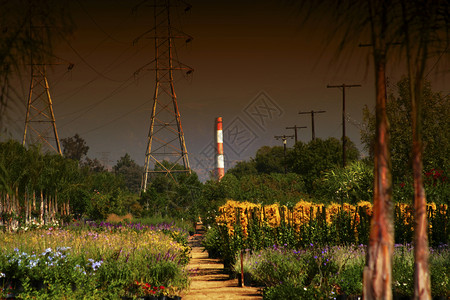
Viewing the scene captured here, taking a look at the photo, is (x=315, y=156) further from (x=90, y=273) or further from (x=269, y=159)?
(x=269, y=159)

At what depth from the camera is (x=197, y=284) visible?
1089cm

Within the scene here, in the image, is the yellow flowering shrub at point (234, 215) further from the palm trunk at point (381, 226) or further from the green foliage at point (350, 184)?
the palm trunk at point (381, 226)

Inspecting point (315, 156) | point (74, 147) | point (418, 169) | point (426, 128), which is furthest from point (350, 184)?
point (74, 147)

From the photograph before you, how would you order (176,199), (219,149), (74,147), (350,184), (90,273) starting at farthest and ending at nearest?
(74,147) → (219,149) → (176,199) → (350,184) → (90,273)

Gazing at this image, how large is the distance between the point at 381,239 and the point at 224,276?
1009 centimetres

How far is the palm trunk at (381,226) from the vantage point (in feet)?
7.51

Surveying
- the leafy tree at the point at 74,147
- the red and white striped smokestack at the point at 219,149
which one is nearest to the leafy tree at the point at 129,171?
the leafy tree at the point at 74,147

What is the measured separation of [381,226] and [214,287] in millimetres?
8678

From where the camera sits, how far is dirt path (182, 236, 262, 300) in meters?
9.34

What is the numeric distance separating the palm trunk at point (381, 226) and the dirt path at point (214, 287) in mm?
7116

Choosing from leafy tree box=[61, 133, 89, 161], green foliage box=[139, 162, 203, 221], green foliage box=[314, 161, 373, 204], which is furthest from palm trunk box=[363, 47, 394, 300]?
leafy tree box=[61, 133, 89, 161]

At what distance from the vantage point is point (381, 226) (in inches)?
91.4

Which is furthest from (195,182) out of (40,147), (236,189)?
(40,147)

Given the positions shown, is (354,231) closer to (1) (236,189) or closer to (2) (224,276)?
(2) (224,276)
